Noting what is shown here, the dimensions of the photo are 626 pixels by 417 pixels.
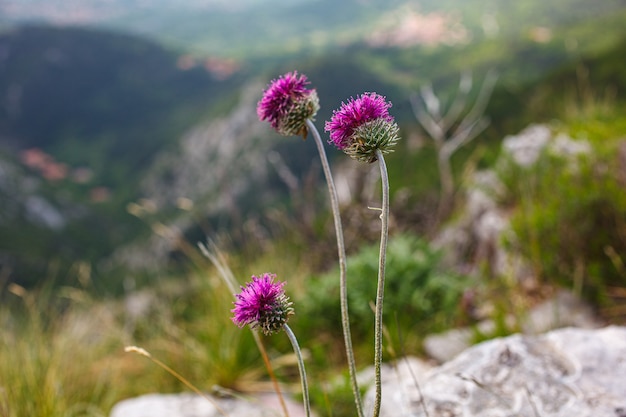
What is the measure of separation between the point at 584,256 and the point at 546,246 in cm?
38

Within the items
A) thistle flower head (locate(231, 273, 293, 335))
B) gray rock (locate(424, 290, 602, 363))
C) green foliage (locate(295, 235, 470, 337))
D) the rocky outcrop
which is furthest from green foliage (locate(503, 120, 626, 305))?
thistle flower head (locate(231, 273, 293, 335))

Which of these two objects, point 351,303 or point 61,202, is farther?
point 61,202

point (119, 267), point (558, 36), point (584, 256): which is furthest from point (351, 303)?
point (558, 36)

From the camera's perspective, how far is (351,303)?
4.74 meters

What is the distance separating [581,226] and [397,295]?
1847 mm

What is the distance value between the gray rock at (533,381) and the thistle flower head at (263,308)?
102 cm

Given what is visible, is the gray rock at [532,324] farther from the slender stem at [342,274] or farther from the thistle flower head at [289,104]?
the thistle flower head at [289,104]

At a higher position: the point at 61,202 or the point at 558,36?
the point at 558,36

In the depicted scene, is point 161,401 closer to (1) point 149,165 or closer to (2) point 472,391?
(2) point 472,391

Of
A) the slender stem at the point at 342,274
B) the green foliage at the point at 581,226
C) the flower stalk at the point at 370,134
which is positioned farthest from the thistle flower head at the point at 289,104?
the green foliage at the point at 581,226

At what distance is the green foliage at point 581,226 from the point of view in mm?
4469

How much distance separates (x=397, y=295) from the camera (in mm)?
4801

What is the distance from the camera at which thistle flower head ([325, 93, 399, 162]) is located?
4.69 feet

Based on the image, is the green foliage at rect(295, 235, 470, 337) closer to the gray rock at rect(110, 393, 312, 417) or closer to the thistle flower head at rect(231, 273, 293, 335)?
the gray rock at rect(110, 393, 312, 417)
